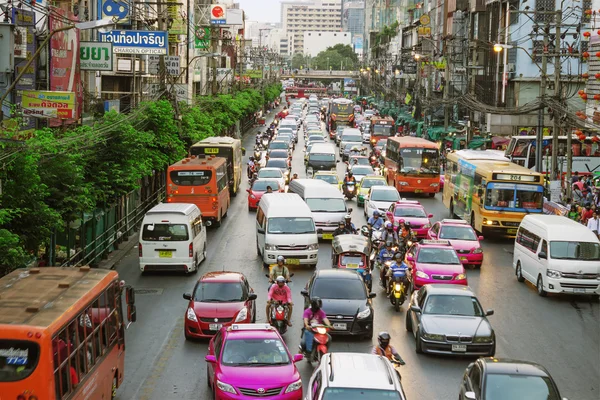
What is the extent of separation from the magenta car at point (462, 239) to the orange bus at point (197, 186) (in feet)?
33.7

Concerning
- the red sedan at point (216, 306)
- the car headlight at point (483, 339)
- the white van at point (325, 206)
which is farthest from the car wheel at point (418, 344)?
the white van at point (325, 206)

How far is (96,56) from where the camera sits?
3922 cm

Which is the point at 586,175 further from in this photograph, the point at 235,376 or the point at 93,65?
the point at 235,376

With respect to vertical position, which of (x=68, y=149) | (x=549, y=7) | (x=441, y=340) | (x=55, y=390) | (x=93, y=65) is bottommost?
(x=441, y=340)

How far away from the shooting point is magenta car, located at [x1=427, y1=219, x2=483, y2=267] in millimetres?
31766

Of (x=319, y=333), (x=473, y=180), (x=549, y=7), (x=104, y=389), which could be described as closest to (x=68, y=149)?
(x=319, y=333)

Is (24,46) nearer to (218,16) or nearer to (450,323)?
(450,323)

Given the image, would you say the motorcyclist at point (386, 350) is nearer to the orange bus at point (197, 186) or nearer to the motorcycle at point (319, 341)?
the motorcycle at point (319, 341)

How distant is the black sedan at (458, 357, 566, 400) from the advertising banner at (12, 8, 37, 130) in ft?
74.5

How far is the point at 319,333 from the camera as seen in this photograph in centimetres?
1844

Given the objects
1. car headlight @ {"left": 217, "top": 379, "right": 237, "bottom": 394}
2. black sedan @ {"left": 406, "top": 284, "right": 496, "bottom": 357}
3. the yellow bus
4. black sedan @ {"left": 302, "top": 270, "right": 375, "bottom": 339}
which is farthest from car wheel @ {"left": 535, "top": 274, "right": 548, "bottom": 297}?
car headlight @ {"left": 217, "top": 379, "right": 237, "bottom": 394}

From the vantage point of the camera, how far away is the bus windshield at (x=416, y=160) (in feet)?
170

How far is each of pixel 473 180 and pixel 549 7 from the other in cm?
3704

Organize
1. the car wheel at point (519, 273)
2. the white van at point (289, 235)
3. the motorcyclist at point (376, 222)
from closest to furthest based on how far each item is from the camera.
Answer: the car wheel at point (519, 273)
the white van at point (289, 235)
the motorcyclist at point (376, 222)
